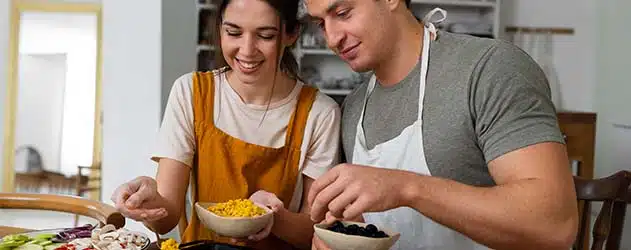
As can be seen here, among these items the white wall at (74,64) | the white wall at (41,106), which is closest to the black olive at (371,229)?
the white wall at (74,64)

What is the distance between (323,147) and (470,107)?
36cm

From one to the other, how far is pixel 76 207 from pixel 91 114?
4.50m

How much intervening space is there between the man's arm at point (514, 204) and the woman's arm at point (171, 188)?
0.57m

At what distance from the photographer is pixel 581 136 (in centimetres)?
362

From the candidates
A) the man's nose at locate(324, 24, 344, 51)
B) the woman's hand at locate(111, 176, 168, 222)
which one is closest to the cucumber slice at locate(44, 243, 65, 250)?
the woman's hand at locate(111, 176, 168, 222)

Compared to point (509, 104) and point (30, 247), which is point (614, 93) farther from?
point (30, 247)

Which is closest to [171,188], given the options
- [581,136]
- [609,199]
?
[609,199]

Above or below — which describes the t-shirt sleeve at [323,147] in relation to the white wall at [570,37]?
below

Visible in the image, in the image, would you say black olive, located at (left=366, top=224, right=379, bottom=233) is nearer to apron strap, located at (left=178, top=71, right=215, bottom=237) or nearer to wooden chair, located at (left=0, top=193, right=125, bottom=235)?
apron strap, located at (left=178, top=71, right=215, bottom=237)

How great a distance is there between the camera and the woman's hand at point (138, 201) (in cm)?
114

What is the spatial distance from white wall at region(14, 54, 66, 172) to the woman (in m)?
4.70

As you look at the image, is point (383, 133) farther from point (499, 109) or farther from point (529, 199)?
point (529, 199)

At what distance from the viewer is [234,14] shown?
1.30m

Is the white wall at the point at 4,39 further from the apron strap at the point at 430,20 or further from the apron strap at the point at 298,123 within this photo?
the apron strap at the point at 430,20
